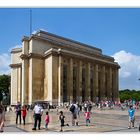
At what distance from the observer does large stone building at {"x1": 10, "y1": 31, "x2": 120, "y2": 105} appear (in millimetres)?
80188

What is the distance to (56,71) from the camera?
265ft

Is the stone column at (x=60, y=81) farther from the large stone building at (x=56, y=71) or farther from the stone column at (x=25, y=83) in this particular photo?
the stone column at (x=25, y=83)

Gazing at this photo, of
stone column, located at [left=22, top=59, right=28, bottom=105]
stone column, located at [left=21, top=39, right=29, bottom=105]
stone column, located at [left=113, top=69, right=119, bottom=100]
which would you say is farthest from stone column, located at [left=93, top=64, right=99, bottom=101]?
stone column, located at [left=22, top=59, right=28, bottom=105]

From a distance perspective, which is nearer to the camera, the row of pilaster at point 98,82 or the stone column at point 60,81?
the stone column at point 60,81

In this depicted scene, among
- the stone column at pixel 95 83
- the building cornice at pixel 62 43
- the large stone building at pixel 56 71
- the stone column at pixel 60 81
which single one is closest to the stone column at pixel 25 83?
the large stone building at pixel 56 71

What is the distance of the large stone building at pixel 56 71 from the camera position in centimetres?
8019

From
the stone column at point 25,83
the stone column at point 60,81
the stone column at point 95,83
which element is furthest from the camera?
the stone column at point 95,83

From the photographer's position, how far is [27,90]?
83062 millimetres

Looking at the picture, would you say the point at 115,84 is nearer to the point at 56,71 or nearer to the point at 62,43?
the point at 62,43

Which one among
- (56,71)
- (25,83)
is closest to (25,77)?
(25,83)

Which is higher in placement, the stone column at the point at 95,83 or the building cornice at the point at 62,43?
the building cornice at the point at 62,43
